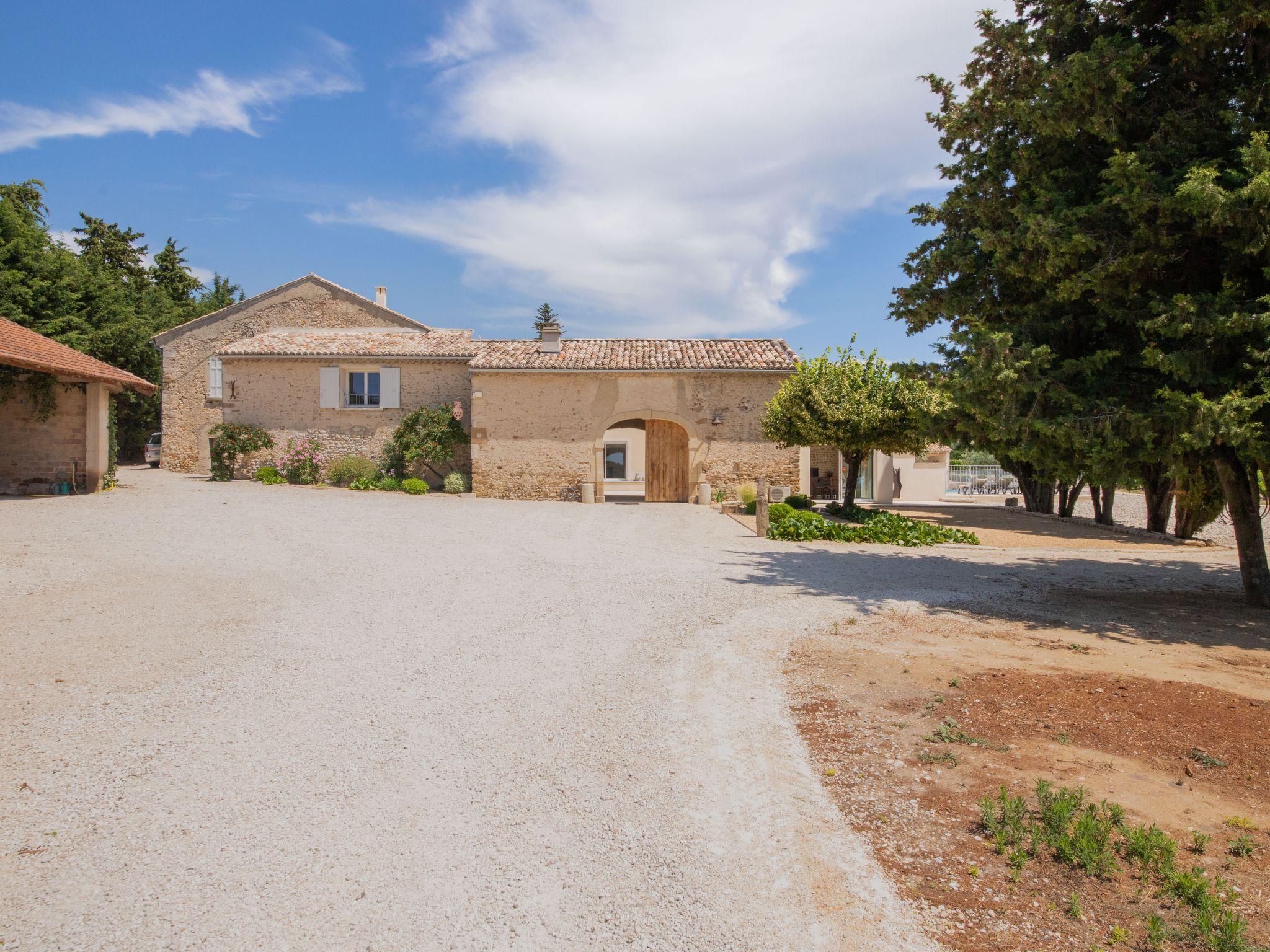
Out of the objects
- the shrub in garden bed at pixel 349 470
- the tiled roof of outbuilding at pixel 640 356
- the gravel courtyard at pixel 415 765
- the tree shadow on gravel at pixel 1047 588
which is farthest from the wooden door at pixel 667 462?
the gravel courtyard at pixel 415 765

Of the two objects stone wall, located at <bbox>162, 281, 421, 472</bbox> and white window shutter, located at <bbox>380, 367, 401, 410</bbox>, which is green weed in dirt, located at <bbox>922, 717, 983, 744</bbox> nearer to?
white window shutter, located at <bbox>380, 367, 401, 410</bbox>

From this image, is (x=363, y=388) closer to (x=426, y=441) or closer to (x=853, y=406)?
(x=426, y=441)

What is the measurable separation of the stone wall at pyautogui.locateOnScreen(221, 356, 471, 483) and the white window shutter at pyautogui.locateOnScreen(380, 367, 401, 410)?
0.11 meters

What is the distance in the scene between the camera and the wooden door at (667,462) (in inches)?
780

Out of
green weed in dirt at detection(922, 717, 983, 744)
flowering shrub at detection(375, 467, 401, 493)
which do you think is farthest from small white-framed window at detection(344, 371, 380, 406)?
green weed in dirt at detection(922, 717, 983, 744)

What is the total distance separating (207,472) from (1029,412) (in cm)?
2498

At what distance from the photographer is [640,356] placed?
20.2 m

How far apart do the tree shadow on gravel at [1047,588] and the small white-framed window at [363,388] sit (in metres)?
14.2

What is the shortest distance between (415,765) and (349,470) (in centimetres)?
1778

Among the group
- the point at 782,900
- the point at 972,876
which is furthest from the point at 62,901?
the point at 972,876

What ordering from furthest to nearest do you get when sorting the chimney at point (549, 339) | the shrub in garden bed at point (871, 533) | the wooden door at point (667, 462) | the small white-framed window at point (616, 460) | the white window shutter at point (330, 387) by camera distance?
the small white-framed window at point (616, 460) < the white window shutter at point (330, 387) < the chimney at point (549, 339) < the wooden door at point (667, 462) < the shrub in garden bed at point (871, 533)

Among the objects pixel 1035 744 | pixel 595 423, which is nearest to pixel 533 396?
pixel 595 423

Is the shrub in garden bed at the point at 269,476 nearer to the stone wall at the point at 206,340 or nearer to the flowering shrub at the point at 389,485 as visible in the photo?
the flowering shrub at the point at 389,485

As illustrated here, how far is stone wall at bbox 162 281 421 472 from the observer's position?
24.4m
